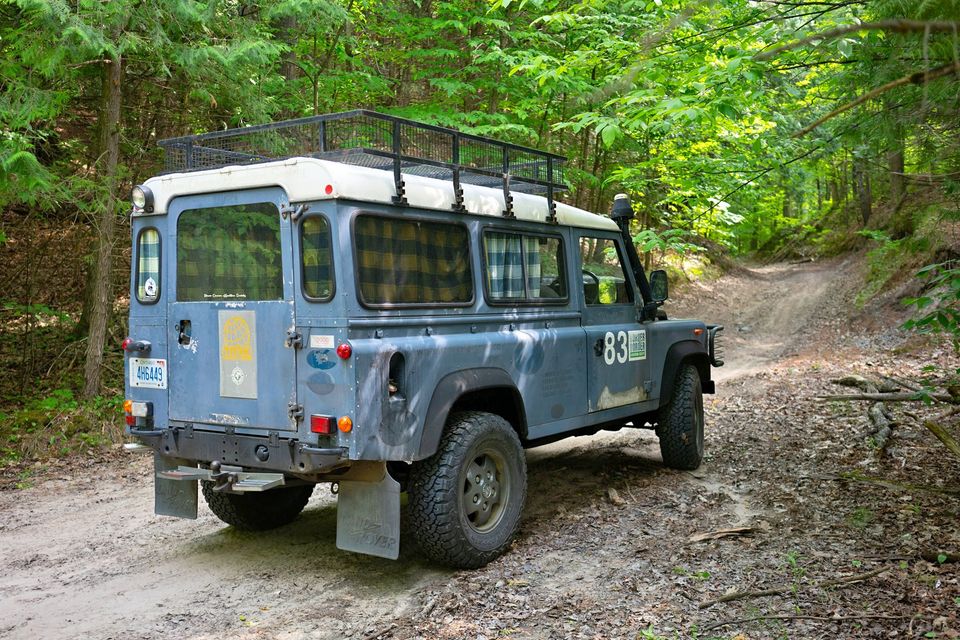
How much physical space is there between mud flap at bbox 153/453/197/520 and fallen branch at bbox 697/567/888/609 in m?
3.30

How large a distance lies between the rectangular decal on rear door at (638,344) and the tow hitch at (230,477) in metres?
3.36

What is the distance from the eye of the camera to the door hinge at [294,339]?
4.42m

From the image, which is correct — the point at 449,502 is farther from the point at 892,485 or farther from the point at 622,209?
the point at 892,485

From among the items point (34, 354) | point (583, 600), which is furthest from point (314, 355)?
point (34, 354)

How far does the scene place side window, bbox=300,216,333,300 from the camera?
14.4 ft

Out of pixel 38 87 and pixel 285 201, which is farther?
pixel 38 87

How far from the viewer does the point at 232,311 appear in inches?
185

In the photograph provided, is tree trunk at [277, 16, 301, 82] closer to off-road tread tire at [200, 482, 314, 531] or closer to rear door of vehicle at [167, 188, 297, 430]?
rear door of vehicle at [167, 188, 297, 430]

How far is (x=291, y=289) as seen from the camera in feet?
14.7

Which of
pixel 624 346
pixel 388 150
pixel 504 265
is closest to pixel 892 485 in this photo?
pixel 624 346

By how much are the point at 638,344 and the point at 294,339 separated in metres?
3.42

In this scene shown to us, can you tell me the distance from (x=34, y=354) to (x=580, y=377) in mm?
8300

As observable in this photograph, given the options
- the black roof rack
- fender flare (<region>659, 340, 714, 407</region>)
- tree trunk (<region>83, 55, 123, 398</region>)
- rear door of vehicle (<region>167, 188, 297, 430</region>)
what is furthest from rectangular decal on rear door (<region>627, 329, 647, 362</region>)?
tree trunk (<region>83, 55, 123, 398</region>)

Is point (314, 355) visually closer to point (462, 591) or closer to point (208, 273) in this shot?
point (208, 273)
